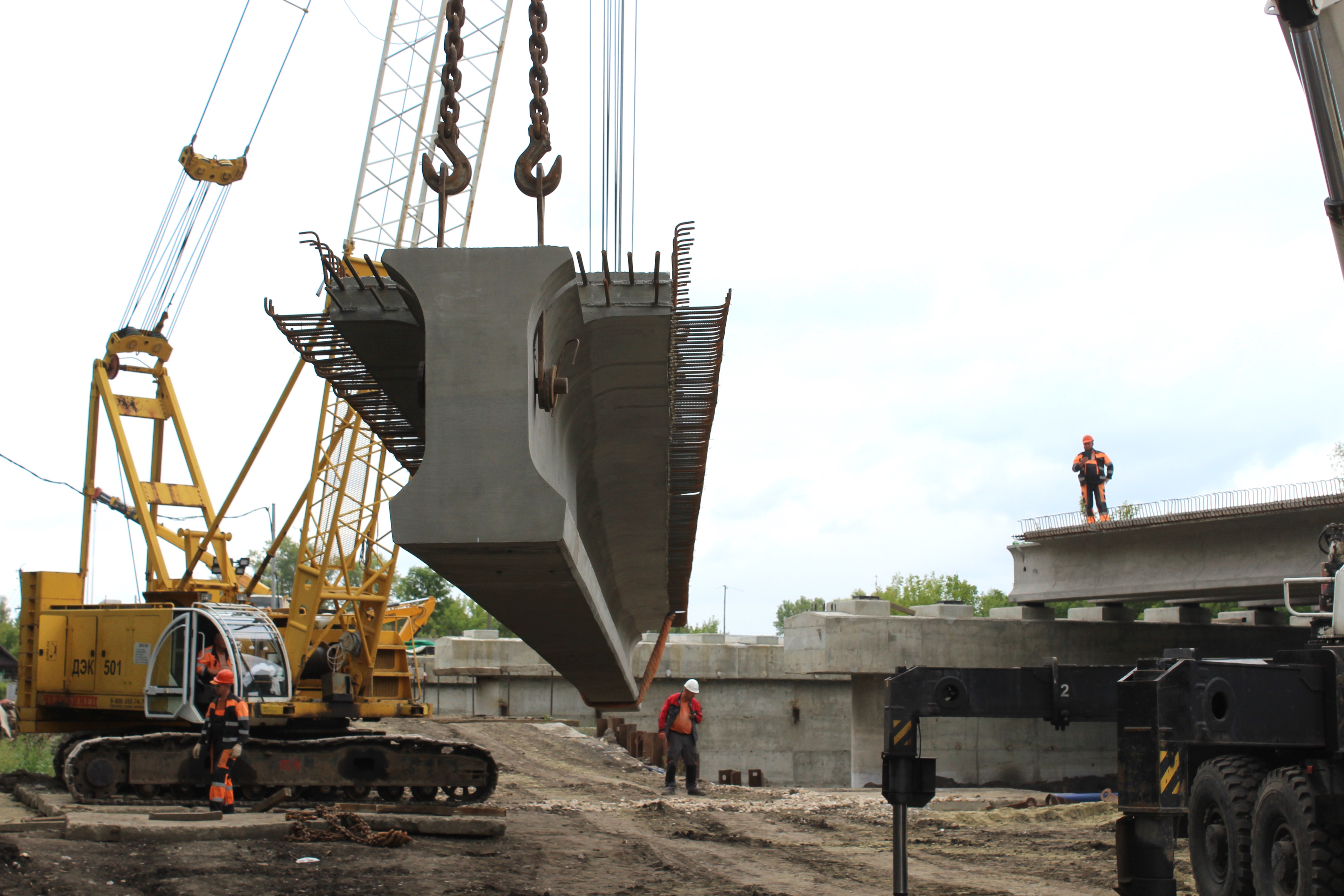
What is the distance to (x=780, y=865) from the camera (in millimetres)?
11680

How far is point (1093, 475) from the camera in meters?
24.5

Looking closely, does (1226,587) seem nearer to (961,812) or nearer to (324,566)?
(961,812)

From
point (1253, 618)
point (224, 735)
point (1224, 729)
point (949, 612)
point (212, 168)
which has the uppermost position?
point (212, 168)

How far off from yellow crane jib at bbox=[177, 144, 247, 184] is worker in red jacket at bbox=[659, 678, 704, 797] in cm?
1426

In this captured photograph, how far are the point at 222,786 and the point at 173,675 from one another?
272cm

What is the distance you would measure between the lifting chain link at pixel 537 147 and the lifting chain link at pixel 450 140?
297 millimetres

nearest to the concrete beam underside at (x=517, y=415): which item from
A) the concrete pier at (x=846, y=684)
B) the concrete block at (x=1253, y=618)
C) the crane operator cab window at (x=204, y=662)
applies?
the crane operator cab window at (x=204, y=662)

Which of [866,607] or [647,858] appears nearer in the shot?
[647,858]

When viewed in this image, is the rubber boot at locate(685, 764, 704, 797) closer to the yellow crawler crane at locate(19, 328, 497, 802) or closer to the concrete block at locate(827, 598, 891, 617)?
the yellow crawler crane at locate(19, 328, 497, 802)

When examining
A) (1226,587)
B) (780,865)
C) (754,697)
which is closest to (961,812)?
(780,865)

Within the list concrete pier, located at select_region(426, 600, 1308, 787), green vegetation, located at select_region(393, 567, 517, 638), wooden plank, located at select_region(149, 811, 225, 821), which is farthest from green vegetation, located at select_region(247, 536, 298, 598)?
wooden plank, located at select_region(149, 811, 225, 821)

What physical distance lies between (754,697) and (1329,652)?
27.4m

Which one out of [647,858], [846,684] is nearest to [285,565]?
[846,684]

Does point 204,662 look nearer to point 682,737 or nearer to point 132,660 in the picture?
point 132,660
